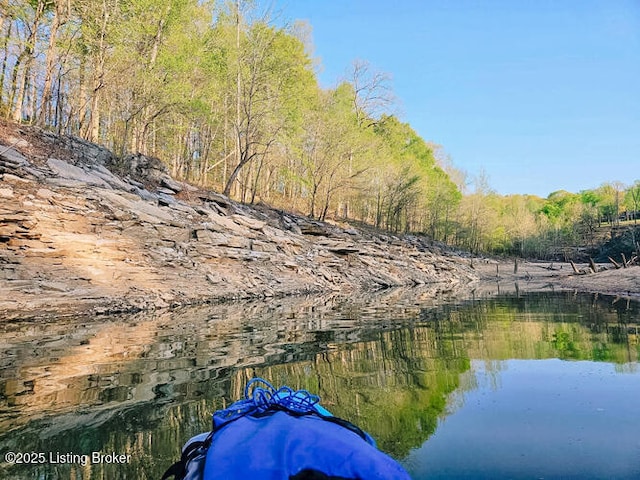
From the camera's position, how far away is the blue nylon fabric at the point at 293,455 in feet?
4.72

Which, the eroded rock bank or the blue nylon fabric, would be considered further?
the eroded rock bank

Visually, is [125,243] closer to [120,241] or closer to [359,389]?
[120,241]

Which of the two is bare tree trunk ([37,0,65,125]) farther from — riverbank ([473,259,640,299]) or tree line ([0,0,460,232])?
riverbank ([473,259,640,299])

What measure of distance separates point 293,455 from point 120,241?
1183 cm

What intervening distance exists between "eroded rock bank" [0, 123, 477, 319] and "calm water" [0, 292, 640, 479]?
5.46 ft

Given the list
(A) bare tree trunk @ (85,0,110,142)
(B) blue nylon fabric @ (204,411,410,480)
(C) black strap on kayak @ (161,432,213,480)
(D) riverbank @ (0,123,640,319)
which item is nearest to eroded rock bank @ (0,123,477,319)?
(D) riverbank @ (0,123,640,319)

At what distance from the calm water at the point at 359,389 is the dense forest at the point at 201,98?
13.4 metres

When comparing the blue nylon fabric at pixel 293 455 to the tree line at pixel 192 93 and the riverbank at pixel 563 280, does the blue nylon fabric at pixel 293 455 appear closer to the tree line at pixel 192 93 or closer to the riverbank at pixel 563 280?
the tree line at pixel 192 93

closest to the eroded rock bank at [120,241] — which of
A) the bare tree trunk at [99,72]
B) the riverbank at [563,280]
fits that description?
the bare tree trunk at [99,72]

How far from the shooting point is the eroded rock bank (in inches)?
382

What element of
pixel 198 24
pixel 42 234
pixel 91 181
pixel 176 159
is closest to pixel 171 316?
pixel 42 234

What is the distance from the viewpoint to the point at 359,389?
4.29 m

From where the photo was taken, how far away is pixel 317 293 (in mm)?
18547

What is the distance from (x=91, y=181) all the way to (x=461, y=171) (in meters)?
57.6
